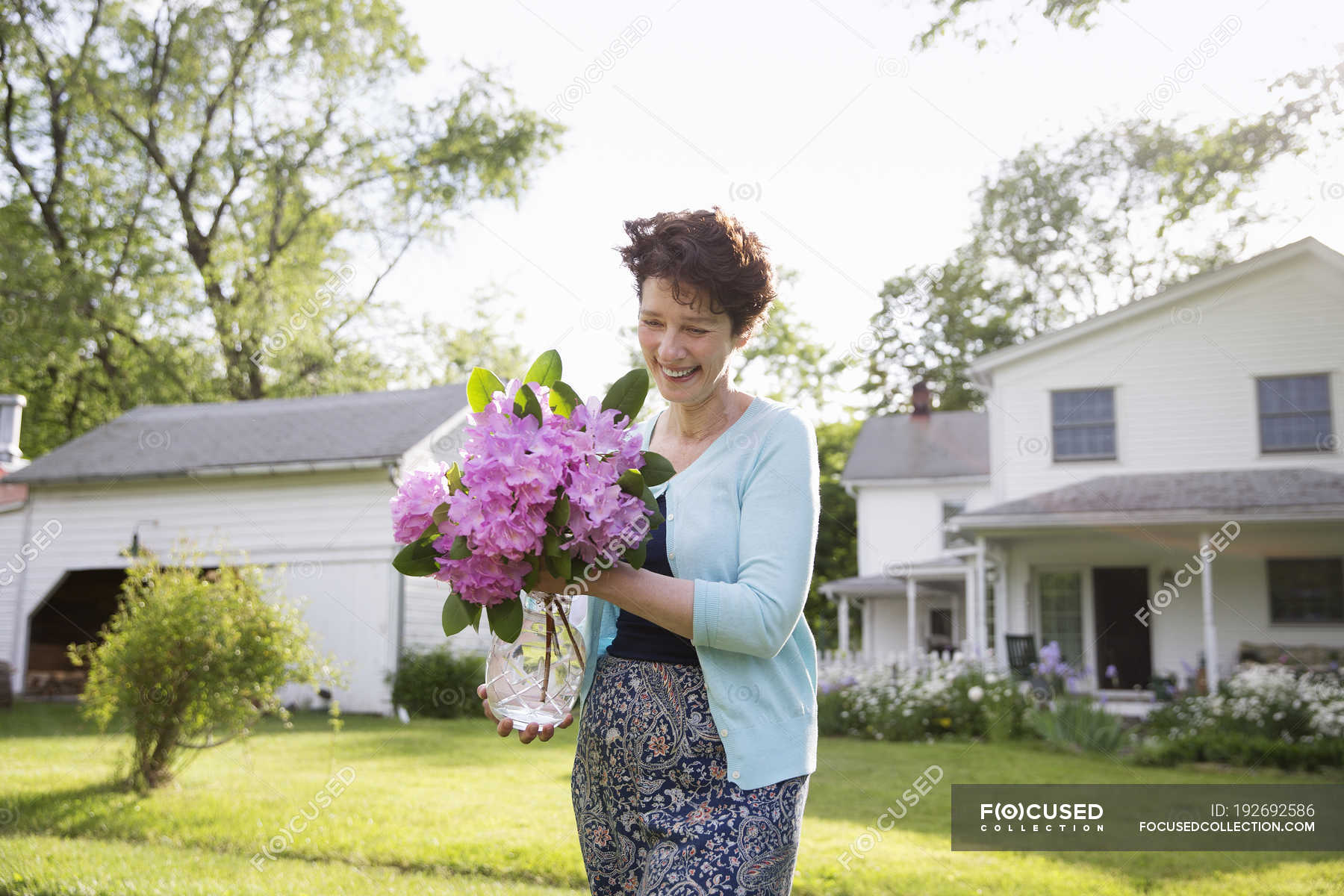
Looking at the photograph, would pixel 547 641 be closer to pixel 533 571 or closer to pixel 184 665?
pixel 533 571

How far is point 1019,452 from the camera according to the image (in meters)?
17.0

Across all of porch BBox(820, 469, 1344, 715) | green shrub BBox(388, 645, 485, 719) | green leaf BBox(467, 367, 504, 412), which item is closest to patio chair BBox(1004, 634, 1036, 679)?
porch BBox(820, 469, 1344, 715)

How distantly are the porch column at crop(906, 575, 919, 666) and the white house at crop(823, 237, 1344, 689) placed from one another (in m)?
0.34

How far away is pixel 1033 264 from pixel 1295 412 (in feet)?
64.7

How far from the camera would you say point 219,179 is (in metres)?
23.3

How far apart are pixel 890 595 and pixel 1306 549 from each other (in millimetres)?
10695

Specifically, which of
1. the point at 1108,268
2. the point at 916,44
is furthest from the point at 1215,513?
the point at 1108,268

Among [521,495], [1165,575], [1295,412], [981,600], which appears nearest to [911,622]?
[981,600]

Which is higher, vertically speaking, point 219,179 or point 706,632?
point 219,179

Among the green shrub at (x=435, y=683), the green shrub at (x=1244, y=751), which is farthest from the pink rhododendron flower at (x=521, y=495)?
the green shrub at (x=435, y=683)

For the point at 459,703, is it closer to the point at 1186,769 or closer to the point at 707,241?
the point at 1186,769

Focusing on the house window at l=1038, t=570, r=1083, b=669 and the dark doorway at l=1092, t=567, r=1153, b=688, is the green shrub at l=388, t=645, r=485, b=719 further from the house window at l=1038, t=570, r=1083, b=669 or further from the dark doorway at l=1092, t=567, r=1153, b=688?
the dark doorway at l=1092, t=567, r=1153, b=688

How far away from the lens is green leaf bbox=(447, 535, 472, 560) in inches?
64.4

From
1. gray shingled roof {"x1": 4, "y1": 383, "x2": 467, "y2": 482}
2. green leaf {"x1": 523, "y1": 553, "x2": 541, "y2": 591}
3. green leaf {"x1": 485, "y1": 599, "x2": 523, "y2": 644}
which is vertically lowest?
green leaf {"x1": 485, "y1": 599, "x2": 523, "y2": 644}
